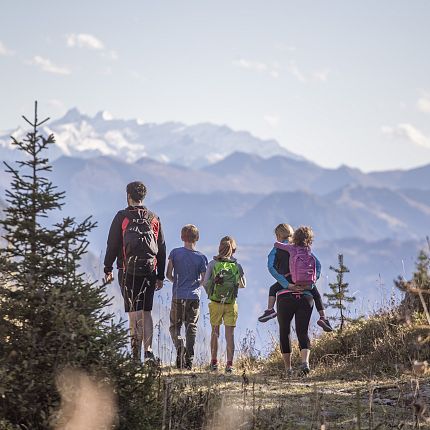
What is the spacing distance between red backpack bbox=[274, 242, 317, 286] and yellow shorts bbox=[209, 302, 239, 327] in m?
1.13

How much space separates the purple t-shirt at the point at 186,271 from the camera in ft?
37.3

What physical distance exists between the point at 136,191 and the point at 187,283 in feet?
6.12

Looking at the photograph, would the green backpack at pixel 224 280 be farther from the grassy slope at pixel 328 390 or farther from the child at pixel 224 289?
the grassy slope at pixel 328 390

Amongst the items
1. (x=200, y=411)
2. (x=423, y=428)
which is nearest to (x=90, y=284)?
(x=200, y=411)

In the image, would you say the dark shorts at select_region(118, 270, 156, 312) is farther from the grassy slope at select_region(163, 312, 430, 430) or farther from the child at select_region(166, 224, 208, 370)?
the grassy slope at select_region(163, 312, 430, 430)

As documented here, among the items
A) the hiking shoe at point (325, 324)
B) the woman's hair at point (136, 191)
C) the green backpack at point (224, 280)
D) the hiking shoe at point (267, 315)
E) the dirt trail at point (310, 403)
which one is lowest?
the dirt trail at point (310, 403)

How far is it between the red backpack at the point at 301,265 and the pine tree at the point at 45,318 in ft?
15.9

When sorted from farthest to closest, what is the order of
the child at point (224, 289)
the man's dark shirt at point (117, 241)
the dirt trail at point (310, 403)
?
the child at point (224, 289) < the man's dark shirt at point (117, 241) < the dirt trail at point (310, 403)

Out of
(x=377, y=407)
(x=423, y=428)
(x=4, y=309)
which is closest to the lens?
(x=4, y=309)

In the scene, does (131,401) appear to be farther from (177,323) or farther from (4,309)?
(177,323)

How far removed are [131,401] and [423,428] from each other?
100 inches

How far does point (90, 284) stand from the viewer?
18.4 feet

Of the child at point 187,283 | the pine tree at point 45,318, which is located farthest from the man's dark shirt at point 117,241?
the pine tree at point 45,318

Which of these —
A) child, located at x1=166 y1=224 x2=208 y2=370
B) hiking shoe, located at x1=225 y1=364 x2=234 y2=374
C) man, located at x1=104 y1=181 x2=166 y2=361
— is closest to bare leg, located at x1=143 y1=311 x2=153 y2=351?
man, located at x1=104 y1=181 x2=166 y2=361
